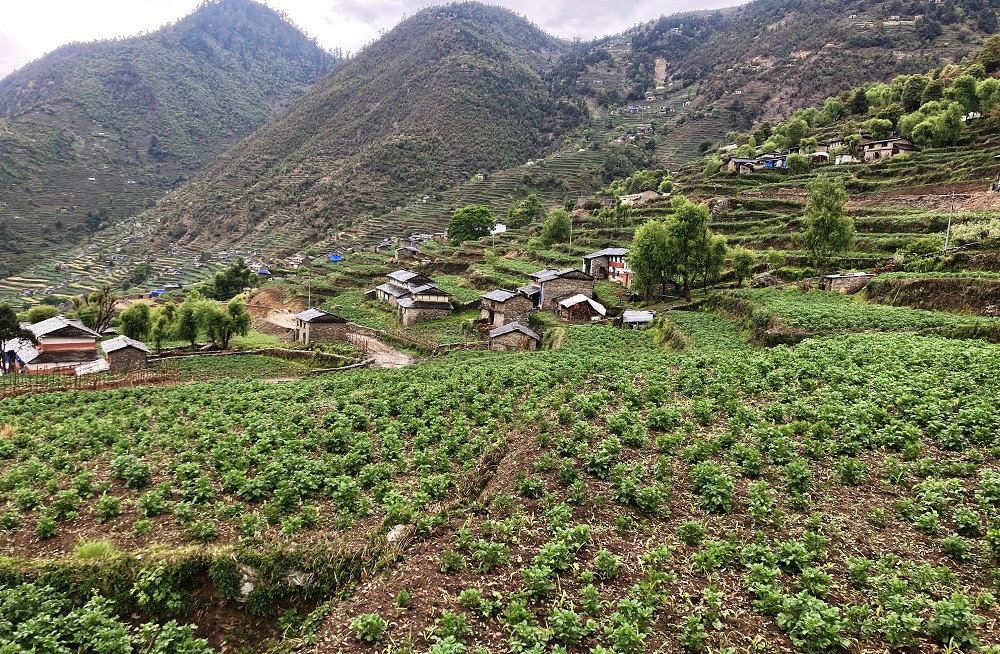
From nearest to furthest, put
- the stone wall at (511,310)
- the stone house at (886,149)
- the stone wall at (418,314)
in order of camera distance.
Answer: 1. the stone wall at (511,310)
2. the stone wall at (418,314)
3. the stone house at (886,149)

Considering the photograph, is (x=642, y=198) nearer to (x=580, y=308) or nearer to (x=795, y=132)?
(x=795, y=132)

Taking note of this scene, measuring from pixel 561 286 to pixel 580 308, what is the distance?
341 cm

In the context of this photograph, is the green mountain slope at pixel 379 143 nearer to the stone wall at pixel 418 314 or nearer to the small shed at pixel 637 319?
the stone wall at pixel 418 314

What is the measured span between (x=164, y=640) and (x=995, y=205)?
5576 cm

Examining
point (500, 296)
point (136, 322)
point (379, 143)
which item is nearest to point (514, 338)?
point (500, 296)

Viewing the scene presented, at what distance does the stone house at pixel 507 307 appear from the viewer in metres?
44.2

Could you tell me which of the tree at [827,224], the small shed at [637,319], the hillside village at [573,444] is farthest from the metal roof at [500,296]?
the tree at [827,224]

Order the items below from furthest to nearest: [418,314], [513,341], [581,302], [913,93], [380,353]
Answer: [913,93], [418,314], [581,302], [380,353], [513,341]

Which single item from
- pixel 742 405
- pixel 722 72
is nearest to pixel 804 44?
pixel 722 72

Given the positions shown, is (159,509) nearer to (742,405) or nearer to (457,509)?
(457,509)

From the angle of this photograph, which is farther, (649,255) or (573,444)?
(649,255)

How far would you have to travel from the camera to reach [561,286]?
46750mm

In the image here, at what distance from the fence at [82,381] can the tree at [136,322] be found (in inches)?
540

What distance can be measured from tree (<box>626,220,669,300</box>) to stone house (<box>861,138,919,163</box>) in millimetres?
36186
